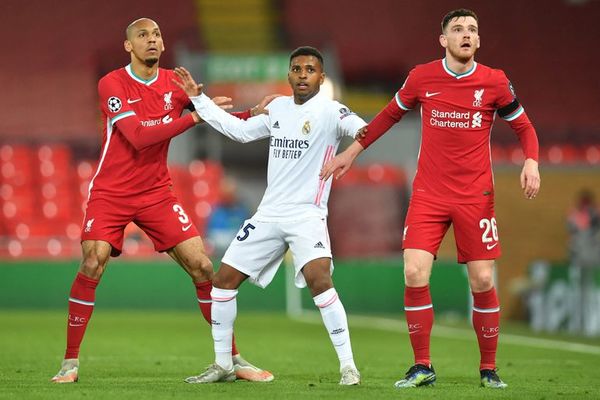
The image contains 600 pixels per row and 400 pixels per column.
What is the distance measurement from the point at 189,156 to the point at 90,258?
50.0 feet

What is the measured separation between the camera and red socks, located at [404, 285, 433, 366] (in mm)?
8203

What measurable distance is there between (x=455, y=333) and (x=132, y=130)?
764cm

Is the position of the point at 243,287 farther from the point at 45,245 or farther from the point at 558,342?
the point at 558,342

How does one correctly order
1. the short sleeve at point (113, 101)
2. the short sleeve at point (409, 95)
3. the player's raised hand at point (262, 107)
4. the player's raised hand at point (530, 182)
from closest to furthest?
the player's raised hand at point (530, 182) → the short sleeve at point (409, 95) → the short sleeve at point (113, 101) → the player's raised hand at point (262, 107)

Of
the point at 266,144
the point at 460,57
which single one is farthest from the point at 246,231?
the point at 266,144

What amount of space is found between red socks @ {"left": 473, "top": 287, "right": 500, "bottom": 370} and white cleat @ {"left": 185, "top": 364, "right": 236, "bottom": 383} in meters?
1.65

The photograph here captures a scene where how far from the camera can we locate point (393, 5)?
29859mm

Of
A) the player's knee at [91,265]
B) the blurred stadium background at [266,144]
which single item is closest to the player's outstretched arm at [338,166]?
the player's knee at [91,265]

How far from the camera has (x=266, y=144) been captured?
24484 millimetres

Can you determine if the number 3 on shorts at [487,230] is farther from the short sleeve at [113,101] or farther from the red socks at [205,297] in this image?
the short sleeve at [113,101]

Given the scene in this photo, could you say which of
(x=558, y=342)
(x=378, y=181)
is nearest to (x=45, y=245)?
(x=378, y=181)

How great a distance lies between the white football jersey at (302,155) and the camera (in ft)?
27.1

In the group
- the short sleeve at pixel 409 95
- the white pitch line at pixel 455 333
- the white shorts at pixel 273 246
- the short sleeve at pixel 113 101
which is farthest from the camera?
the white pitch line at pixel 455 333

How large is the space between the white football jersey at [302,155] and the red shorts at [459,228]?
0.63m
